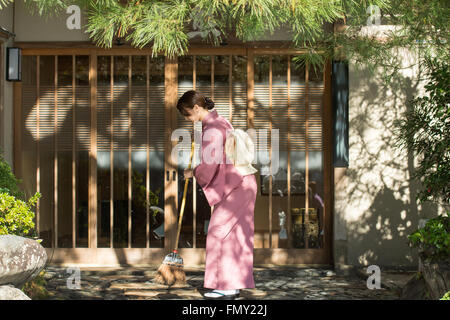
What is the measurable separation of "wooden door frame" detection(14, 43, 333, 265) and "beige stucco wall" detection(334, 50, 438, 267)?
259 mm

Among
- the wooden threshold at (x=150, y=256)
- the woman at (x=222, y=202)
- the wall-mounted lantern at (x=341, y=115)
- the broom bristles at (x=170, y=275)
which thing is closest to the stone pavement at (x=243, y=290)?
the broom bristles at (x=170, y=275)

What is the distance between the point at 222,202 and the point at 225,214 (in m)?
0.10

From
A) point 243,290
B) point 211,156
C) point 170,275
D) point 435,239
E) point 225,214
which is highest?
point 211,156

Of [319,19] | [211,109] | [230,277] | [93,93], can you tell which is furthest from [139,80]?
[319,19]

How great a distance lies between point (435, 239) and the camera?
16.1ft

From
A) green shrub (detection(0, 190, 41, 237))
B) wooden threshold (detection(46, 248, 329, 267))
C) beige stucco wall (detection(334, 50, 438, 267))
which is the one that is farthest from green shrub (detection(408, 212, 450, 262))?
green shrub (detection(0, 190, 41, 237))

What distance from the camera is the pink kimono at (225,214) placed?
521 centimetres

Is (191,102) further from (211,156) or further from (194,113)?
(211,156)

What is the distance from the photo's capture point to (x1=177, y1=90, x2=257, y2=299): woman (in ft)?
17.1

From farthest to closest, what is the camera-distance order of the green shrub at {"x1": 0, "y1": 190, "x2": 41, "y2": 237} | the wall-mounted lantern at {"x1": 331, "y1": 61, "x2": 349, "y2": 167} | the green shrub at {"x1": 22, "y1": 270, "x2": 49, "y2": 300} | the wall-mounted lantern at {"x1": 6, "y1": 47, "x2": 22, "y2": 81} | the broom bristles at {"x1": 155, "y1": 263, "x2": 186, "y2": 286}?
the wall-mounted lantern at {"x1": 6, "y1": 47, "x2": 22, "y2": 81}
the wall-mounted lantern at {"x1": 331, "y1": 61, "x2": 349, "y2": 167}
the broom bristles at {"x1": 155, "y1": 263, "x2": 186, "y2": 286}
the green shrub at {"x1": 22, "y1": 270, "x2": 49, "y2": 300}
the green shrub at {"x1": 0, "y1": 190, "x2": 41, "y2": 237}

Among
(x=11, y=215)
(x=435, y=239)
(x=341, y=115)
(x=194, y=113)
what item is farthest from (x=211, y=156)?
(x=341, y=115)

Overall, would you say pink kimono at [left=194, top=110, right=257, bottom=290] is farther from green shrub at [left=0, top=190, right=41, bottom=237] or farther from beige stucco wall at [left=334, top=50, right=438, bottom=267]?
beige stucco wall at [left=334, top=50, right=438, bottom=267]

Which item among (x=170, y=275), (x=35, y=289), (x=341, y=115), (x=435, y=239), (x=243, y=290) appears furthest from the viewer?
→ (x=341, y=115)

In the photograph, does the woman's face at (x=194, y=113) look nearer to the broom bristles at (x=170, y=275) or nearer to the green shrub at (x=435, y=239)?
the broom bristles at (x=170, y=275)
